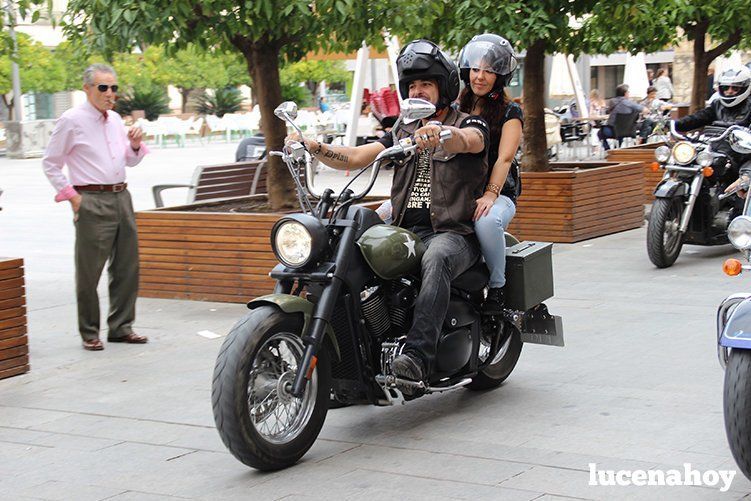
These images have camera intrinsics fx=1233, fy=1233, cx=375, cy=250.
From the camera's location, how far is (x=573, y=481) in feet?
16.0

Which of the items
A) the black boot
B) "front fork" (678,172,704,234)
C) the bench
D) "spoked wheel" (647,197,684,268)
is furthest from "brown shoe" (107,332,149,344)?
"front fork" (678,172,704,234)

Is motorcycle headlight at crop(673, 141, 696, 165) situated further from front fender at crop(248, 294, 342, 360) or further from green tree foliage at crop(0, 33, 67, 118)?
green tree foliage at crop(0, 33, 67, 118)

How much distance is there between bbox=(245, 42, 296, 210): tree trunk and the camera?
1027 centimetres

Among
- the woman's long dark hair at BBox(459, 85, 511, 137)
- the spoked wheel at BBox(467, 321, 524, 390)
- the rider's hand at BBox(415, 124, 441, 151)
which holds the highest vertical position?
the woman's long dark hair at BBox(459, 85, 511, 137)

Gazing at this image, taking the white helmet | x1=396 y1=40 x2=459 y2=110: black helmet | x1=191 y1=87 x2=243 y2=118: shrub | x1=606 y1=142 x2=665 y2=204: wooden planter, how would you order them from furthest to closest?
x1=191 y1=87 x2=243 y2=118: shrub, x1=606 y1=142 x2=665 y2=204: wooden planter, the white helmet, x1=396 y1=40 x2=459 y2=110: black helmet

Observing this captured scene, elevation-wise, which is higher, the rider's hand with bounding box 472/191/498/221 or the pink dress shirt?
the pink dress shirt

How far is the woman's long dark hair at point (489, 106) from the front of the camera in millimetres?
6141

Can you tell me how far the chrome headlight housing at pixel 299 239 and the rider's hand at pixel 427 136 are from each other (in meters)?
0.55

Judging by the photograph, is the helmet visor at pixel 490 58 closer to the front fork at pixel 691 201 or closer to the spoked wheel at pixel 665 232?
the spoked wheel at pixel 665 232

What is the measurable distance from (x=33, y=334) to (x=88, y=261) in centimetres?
94

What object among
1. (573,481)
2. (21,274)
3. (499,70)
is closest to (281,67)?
(21,274)

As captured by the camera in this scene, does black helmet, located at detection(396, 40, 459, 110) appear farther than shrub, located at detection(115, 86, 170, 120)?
No

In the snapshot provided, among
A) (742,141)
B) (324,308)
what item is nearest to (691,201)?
(742,141)

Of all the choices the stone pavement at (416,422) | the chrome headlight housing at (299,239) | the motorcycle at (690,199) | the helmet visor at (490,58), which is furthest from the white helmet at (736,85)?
the chrome headlight housing at (299,239)
